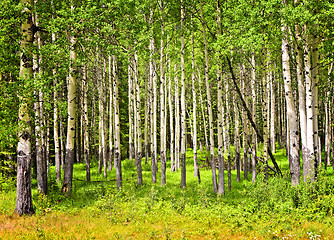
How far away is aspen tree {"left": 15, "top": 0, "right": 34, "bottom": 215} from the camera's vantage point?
8156 millimetres

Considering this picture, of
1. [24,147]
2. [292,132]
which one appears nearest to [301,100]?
[292,132]

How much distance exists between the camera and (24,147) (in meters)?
8.38

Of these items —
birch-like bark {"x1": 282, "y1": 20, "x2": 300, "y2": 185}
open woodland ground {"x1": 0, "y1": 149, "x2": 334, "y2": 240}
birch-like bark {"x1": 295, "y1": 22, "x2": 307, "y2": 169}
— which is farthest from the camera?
birch-like bark {"x1": 295, "y1": 22, "x2": 307, "y2": 169}

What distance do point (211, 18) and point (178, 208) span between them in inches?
420

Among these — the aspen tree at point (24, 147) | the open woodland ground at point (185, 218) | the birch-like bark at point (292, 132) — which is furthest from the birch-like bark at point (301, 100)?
the aspen tree at point (24, 147)

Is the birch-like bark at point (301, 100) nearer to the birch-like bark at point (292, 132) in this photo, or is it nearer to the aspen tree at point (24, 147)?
the birch-like bark at point (292, 132)

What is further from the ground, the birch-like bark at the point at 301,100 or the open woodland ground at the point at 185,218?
the birch-like bark at the point at 301,100

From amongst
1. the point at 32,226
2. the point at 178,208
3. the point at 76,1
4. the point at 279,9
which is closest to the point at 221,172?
the point at 178,208

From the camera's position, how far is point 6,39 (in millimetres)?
8609

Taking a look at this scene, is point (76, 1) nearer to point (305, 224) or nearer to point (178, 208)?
point (178, 208)

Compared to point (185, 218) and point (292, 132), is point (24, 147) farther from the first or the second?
point (292, 132)

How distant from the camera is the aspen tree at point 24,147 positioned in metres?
8.16

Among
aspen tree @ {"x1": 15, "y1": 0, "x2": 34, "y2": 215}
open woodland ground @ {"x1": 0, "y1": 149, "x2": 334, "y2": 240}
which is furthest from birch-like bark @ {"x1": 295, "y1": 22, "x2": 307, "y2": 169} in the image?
aspen tree @ {"x1": 15, "y1": 0, "x2": 34, "y2": 215}

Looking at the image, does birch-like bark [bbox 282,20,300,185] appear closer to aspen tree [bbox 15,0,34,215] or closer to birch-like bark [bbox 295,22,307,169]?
birch-like bark [bbox 295,22,307,169]
